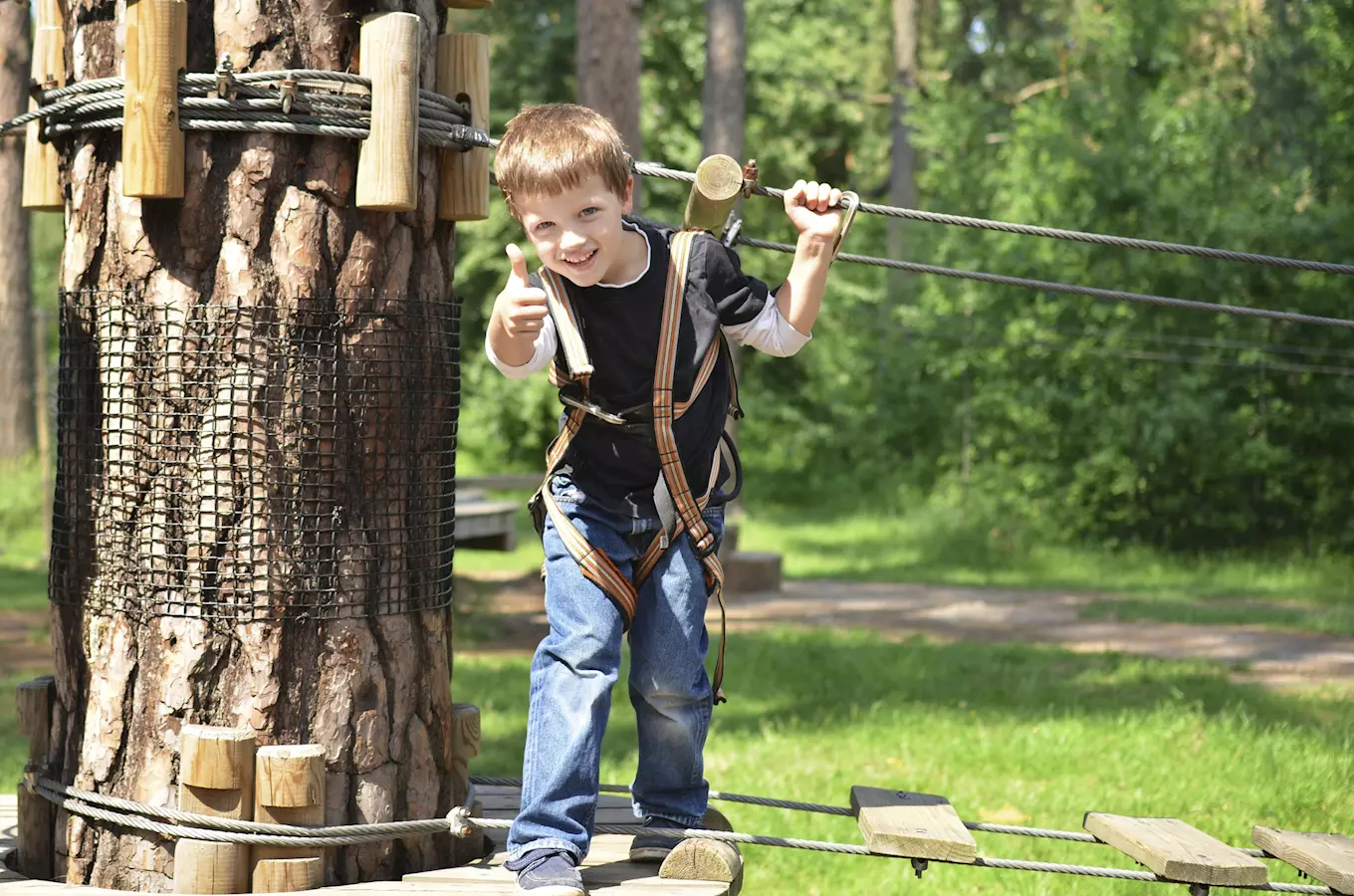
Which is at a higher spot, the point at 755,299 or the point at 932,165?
the point at 932,165

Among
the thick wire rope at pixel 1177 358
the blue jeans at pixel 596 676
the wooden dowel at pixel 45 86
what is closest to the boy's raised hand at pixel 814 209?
the blue jeans at pixel 596 676

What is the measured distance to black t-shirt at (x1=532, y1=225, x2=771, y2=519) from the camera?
326cm

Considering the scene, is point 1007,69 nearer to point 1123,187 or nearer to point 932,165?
point 932,165

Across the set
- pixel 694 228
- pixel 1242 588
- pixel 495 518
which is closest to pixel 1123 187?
pixel 1242 588

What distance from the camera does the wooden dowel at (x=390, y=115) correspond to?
10.4 ft

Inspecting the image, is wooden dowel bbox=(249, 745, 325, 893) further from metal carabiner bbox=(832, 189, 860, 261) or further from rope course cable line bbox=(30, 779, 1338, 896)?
metal carabiner bbox=(832, 189, 860, 261)

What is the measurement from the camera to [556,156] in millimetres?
3055

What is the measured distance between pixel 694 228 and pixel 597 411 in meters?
0.50

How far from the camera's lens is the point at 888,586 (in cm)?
1383

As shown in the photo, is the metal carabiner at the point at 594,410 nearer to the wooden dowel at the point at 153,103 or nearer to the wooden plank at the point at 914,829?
the wooden dowel at the point at 153,103

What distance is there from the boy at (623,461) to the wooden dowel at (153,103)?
0.66m

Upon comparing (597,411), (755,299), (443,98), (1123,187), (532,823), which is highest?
(1123,187)

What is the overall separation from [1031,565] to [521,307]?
41.5ft

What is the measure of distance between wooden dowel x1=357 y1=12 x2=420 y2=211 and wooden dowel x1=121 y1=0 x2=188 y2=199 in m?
0.36
